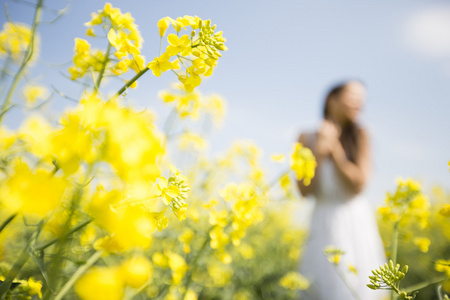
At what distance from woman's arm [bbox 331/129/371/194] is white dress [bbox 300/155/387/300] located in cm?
11

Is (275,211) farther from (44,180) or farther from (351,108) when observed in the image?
(44,180)

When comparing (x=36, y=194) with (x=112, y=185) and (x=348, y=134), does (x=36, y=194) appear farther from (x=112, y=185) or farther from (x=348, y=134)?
(x=348, y=134)

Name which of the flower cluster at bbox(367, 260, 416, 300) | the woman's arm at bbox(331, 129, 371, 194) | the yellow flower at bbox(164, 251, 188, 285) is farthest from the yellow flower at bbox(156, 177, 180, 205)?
the woman's arm at bbox(331, 129, 371, 194)

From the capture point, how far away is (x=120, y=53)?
2.24ft

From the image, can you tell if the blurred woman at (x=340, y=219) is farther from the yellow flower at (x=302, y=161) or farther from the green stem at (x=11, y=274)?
the green stem at (x=11, y=274)

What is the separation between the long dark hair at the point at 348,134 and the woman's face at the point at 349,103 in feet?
0.28

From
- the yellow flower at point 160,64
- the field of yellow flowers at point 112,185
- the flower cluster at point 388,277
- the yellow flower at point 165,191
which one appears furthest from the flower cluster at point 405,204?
the yellow flower at point 160,64

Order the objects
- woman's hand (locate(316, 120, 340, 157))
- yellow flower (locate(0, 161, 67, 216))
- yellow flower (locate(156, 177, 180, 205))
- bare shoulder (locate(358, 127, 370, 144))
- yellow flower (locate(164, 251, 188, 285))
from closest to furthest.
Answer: yellow flower (locate(0, 161, 67, 216)) < yellow flower (locate(156, 177, 180, 205)) < yellow flower (locate(164, 251, 188, 285)) < woman's hand (locate(316, 120, 340, 157)) < bare shoulder (locate(358, 127, 370, 144))

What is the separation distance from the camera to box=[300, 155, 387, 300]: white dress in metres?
2.38

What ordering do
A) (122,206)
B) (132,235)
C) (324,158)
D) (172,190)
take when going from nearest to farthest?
(132,235), (122,206), (172,190), (324,158)

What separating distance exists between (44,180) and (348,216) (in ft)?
9.26

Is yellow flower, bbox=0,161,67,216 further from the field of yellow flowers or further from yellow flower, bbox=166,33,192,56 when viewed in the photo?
yellow flower, bbox=166,33,192,56

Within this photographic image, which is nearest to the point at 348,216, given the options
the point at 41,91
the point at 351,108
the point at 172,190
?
the point at 351,108

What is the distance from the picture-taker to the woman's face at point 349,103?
313cm
